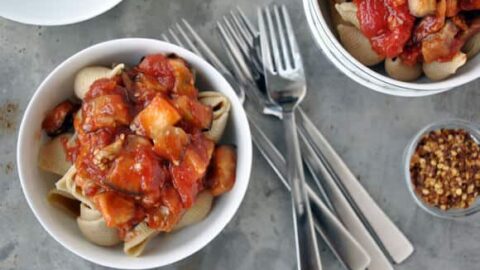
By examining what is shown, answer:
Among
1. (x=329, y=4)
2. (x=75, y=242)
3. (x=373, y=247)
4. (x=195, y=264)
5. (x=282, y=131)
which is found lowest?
(x=373, y=247)

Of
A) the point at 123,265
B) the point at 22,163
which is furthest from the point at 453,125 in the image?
the point at 22,163

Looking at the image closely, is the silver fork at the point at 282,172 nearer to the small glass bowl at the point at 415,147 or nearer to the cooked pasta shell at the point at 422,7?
the small glass bowl at the point at 415,147

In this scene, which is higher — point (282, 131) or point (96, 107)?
point (96, 107)

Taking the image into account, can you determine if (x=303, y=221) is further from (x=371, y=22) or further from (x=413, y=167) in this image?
(x=371, y=22)

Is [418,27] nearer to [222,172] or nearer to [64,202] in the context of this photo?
[222,172]

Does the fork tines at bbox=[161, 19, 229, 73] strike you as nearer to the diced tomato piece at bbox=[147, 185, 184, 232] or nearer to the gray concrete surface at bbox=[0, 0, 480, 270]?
the gray concrete surface at bbox=[0, 0, 480, 270]

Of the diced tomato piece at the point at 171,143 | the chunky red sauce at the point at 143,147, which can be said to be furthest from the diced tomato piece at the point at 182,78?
the diced tomato piece at the point at 171,143
